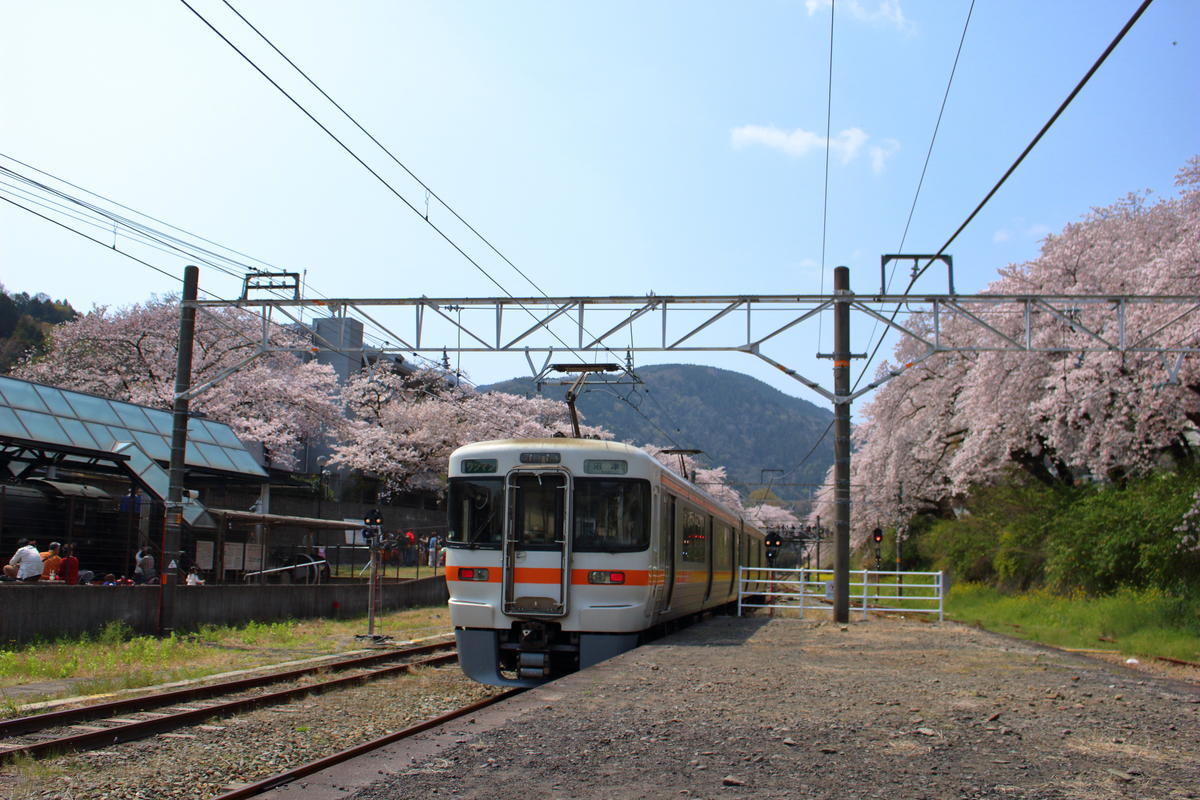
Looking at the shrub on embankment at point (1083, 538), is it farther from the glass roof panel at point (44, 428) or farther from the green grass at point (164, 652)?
the glass roof panel at point (44, 428)

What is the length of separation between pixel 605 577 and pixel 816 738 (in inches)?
208

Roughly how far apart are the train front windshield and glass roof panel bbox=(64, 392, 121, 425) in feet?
40.4

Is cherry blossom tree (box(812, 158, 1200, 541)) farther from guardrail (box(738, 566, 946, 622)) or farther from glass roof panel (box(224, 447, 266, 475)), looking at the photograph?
glass roof panel (box(224, 447, 266, 475))

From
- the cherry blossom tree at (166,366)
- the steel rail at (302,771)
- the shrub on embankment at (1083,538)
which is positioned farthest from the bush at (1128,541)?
the cherry blossom tree at (166,366)

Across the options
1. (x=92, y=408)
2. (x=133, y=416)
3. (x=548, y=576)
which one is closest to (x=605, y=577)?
(x=548, y=576)

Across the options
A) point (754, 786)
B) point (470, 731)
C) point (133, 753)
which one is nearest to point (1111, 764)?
point (754, 786)

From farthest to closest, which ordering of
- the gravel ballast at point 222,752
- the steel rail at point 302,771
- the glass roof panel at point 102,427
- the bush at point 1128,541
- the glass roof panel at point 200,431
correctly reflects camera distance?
1. the glass roof panel at point 200,431
2. the bush at point 1128,541
3. the glass roof panel at point 102,427
4. the gravel ballast at point 222,752
5. the steel rail at point 302,771

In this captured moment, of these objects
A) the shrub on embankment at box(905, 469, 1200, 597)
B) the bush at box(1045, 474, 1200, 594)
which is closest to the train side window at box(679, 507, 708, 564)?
the shrub on embankment at box(905, 469, 1200, 597)

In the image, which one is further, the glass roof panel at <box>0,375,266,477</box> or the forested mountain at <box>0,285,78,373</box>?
the forested mountain at <box>0,285,78,373</box>

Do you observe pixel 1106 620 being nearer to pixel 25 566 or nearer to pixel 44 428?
pixel 25 566

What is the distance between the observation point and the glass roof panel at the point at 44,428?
18.8 meters

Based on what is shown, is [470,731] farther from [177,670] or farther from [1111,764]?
[177,670]

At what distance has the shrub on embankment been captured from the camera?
66.8 feet

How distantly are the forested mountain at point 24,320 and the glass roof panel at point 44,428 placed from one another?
30476 mm
